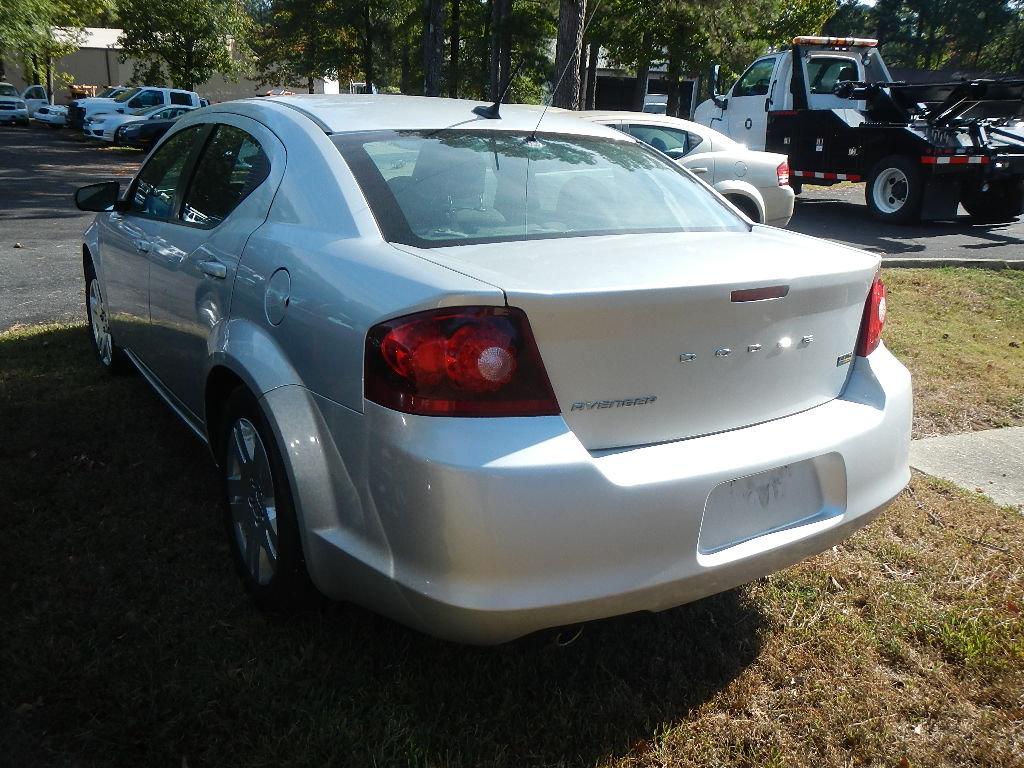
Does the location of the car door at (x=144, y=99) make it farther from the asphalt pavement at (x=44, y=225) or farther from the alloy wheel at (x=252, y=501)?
the alloy wheel at (x=252, y=501)

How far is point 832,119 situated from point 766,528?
13.1m

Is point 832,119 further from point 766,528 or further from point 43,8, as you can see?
point 43,8

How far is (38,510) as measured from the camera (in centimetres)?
365

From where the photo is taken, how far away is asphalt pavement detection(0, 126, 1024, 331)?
7.82m

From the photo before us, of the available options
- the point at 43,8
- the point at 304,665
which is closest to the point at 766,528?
the point at 304,665

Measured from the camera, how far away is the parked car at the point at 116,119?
28.0 metres

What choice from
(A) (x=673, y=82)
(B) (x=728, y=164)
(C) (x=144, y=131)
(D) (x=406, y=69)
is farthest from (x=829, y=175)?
(D) (x=406, y=69)

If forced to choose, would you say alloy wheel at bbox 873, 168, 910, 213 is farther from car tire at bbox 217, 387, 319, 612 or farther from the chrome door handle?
car tire at bbox 217, 387, 319, 612

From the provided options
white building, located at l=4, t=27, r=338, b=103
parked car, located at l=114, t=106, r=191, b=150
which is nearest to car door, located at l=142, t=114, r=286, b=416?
parked car, located at l=114, t=106, r=191, b=150

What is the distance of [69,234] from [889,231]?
10.9 metres

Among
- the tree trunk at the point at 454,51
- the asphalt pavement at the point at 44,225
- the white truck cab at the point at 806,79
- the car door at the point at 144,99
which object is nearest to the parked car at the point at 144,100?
the car door at the point at 144,99

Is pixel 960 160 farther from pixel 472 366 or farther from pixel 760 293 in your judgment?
pixel 472 366

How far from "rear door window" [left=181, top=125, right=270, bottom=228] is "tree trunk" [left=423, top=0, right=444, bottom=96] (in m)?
21.7

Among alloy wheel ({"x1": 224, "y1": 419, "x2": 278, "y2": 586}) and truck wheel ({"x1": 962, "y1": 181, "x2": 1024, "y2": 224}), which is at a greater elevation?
truck wheel ({"x1": 962, "y1": 181, "x2": 1024, "y2": 224})
